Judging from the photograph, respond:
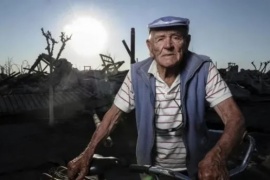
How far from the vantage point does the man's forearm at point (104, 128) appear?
2.35 metres

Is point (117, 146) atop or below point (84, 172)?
below

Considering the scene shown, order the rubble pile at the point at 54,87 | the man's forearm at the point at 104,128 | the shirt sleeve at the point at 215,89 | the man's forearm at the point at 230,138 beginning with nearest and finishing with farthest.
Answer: the man's forearm at the point at 230,138 < the shirt sleeve at the point at 215,89 < the man's forearm at the point at 104,128 < the rubble pile at the point at 54,87

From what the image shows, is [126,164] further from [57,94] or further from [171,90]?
[57,94]

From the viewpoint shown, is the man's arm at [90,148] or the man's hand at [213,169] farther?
the man's arm at [90,148]

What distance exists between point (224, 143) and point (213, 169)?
0.91 feet

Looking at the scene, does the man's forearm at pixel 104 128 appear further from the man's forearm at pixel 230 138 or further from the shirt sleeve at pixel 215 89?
the man's forearm at pixel 230 138

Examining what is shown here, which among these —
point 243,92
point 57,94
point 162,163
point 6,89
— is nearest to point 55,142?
point 57,94

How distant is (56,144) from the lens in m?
11.7

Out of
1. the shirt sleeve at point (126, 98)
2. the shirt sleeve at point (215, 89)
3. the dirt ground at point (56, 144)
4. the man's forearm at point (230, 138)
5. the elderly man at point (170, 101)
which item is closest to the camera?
the man's forearm at point (230, 138)

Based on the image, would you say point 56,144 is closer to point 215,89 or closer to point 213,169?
point 215,89

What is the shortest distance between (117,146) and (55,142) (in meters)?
3.09

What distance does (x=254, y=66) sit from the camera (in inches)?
1439

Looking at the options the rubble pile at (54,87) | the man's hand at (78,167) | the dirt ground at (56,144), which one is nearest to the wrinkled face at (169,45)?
the man's hand at (78,167)

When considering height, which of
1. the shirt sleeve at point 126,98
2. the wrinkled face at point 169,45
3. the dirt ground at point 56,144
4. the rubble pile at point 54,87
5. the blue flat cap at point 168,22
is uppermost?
the blue flat cap at point 168,22
